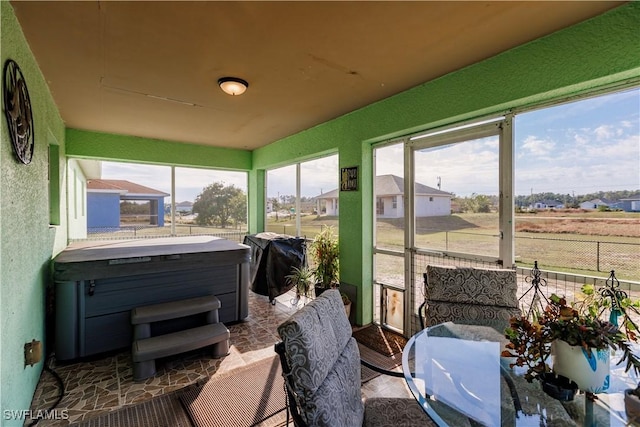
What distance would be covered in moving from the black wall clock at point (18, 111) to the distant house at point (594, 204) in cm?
372

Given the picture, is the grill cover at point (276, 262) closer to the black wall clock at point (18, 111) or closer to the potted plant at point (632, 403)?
the black wall clock at point (18, 111)

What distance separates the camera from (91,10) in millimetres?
1694

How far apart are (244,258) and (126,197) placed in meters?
3.16

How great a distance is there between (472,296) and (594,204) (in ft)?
3.52

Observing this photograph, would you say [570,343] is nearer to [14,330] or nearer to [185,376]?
[185,376]

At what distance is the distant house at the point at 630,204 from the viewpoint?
1.85 m

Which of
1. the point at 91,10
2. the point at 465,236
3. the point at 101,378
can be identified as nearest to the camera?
the point at 91,10

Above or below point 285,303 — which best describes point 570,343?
above

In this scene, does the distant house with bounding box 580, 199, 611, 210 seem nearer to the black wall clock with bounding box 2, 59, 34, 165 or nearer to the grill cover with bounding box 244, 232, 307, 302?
the grill cover with bounding box 244, 232, 307, 302

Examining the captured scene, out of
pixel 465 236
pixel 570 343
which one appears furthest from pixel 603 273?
pixel 570 343

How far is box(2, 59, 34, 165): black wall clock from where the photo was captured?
1622 mm

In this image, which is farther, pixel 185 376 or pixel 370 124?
pixel 370 124

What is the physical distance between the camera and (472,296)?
2119 mm

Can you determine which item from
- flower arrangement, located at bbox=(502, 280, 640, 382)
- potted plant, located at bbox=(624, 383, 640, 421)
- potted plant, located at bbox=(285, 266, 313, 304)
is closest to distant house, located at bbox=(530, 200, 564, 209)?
flower arrangement, located at bbox=(502, 280, 640, 382)
